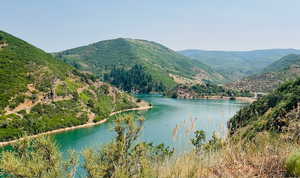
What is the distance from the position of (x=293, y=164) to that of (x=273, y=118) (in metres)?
15.1

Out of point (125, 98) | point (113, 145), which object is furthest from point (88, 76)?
point (113, 145)

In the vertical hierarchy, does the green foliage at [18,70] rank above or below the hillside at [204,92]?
above

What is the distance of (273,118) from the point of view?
1616cm

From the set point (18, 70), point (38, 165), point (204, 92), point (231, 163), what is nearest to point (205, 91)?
→ point (204, 92)

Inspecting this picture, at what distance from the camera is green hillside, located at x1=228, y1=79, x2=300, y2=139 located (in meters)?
3.44

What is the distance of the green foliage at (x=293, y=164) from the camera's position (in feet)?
8.19

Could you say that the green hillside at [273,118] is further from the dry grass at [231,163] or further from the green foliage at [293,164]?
the green foliage at [293,164]

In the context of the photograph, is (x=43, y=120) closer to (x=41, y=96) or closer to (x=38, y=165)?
(x=41, y=96)

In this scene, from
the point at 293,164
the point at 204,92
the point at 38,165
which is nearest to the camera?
the point at 293,164

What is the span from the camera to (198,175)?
2861mm

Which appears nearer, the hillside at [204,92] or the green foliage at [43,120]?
the green foliage at [43,120]

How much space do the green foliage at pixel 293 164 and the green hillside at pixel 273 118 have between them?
2.01ft

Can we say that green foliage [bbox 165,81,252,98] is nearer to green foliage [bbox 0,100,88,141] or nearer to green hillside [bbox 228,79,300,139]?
green foliage [bbox 0,100,88,141]

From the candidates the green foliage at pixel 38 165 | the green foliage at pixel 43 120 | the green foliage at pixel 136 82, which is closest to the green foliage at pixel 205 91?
the green foliage at pixel 136 82
